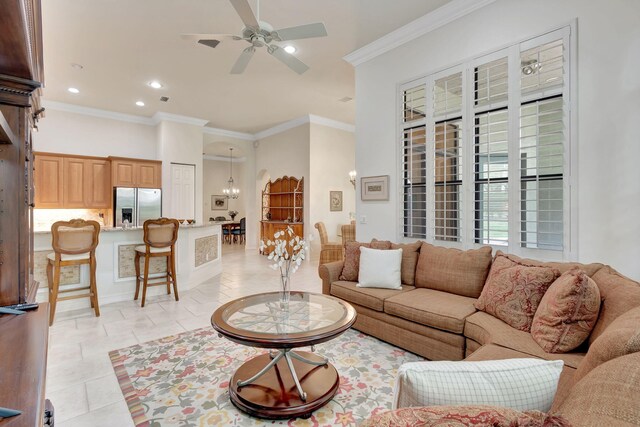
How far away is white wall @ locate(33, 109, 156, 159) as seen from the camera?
6.37 m

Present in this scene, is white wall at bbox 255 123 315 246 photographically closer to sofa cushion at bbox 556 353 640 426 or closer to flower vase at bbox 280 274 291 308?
flower vase at bbox 280 274 291 308

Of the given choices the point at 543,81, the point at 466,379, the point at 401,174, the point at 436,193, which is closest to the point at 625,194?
the point at 543,81

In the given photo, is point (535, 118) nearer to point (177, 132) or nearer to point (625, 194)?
point (625, 194)

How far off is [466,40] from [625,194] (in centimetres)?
213

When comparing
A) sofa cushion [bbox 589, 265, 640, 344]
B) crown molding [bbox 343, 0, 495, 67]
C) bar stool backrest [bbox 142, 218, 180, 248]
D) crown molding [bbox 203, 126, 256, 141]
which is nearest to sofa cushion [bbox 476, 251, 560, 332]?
sofa cushion [bbox 589, 265, 640, 344]

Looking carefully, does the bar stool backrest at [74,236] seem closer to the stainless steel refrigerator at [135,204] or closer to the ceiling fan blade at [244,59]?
the ceiling fan blade at [244,59]

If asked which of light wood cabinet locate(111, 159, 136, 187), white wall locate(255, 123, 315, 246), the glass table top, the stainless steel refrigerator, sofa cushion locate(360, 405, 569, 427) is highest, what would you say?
white wall locate(255, 123, 315, 246)

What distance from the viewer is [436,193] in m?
3.74

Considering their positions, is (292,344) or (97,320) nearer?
(292,344)

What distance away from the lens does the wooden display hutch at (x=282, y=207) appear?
7.92 meters

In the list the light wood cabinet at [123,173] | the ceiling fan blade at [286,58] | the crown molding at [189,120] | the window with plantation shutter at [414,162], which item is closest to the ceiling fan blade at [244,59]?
the ceiling fan blade at [286,58]

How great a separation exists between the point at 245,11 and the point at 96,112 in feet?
19.9

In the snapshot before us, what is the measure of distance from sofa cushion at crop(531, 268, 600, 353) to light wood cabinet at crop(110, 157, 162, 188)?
739 cm

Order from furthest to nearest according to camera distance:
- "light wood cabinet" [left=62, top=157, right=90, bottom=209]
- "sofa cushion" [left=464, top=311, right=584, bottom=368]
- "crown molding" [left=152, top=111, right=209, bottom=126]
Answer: "crown molding" [left=152, top=111, right=209, bottom=126]
"light wood cabinet" [left=62, top=157, right=90, bottom=209]
"sofa cushion" [left=464, top=311, right=584, bottom=368]
